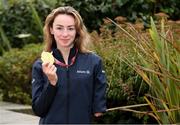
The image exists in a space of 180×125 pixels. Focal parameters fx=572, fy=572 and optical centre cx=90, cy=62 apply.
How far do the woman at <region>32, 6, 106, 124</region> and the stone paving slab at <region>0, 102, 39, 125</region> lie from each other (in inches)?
139

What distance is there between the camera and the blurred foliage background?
17.0ft

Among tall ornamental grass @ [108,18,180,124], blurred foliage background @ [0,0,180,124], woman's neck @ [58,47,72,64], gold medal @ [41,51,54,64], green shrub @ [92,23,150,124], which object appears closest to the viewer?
gold medal @ [41,51,54,64]

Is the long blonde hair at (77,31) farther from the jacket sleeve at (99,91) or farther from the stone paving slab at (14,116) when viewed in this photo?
the stone paving slab at (14,116)

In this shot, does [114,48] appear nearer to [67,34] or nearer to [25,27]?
A: [67,34]

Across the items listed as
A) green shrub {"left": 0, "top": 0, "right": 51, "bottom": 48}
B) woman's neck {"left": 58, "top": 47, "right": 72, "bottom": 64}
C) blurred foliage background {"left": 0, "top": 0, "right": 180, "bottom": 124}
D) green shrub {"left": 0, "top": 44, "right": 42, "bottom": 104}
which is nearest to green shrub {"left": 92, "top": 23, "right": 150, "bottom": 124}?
blurred foliage background {"left": 0, "top": 0, "right": 180, "bottom": 124}

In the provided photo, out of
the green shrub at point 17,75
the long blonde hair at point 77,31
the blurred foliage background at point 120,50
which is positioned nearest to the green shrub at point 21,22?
the blurred foliage background at point 120,50

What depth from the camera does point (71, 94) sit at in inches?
156

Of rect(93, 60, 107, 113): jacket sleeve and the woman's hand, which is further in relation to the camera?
rect(93, 60, 107, 113): jacket sleeve

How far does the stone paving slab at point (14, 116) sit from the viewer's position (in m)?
7.75

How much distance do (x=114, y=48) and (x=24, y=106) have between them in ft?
8.02

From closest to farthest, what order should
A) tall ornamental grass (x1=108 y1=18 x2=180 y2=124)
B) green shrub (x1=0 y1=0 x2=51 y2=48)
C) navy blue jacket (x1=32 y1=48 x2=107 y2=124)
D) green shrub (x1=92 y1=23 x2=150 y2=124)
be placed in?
navy blue jacket (x1=32 y1=48 x2=107 y2=124)
tall ornamental grass (x1=108 y1=18 x2=180 y2=124)
green shrub (x1=92 y1=23 x2=150 y2=124)
green shrub (x1=0 y1=0 x2=51 y2=48)

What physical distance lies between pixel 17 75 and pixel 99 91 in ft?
19.2

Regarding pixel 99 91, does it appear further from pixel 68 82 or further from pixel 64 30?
pixel 64 30

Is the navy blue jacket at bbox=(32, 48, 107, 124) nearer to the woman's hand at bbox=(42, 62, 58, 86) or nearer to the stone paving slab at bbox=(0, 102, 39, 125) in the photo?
the woman's hand at bbox=(42, 62, 58, 86)
